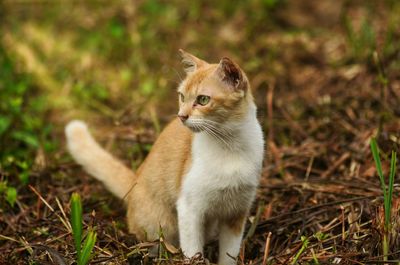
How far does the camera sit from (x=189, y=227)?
10.4 ft

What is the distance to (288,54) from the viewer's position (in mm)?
6047

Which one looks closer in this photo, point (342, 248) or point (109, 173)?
point (342, 248)

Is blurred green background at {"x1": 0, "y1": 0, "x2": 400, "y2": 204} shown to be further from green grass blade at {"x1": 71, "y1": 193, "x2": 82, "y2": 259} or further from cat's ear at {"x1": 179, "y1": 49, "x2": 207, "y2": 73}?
green grass blade at {"x1": 71, "y1": 193, "x2": 82, "y2": 259}

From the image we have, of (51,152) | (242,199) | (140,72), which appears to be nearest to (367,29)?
(140,72)

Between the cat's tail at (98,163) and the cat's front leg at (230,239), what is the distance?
748 millimetres

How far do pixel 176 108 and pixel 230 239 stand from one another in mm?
2251

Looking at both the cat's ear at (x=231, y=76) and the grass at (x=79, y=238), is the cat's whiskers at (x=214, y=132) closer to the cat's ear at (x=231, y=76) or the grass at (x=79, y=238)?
the cat's ear at (x=231, y=76)

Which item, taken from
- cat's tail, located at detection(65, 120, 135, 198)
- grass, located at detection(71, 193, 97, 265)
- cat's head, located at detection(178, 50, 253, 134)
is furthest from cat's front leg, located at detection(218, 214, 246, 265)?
grass, located at detection(71, 193, 97, 265)

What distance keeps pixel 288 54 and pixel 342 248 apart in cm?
342

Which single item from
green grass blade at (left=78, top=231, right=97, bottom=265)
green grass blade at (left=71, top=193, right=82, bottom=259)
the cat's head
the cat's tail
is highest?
the cat's head

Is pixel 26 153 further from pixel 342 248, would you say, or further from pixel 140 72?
pixel 342 248

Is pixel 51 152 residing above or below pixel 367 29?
below

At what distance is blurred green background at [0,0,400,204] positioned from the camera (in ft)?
16.0

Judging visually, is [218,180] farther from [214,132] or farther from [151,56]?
[151,56]
